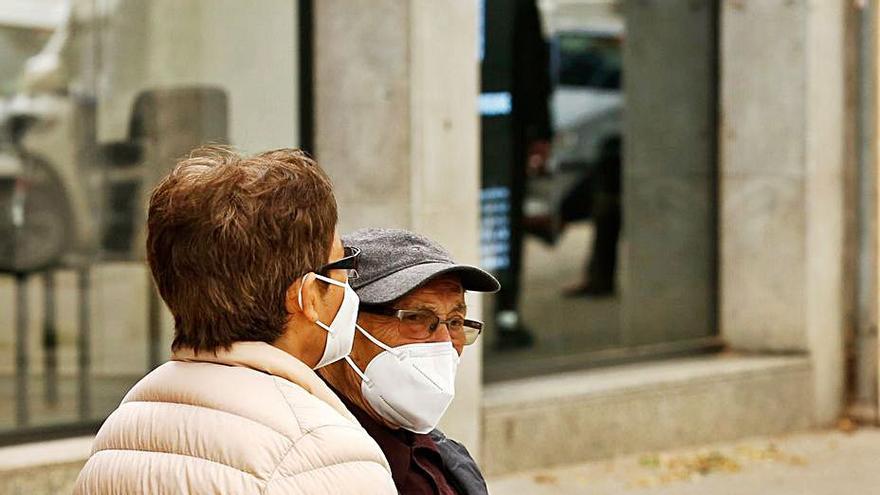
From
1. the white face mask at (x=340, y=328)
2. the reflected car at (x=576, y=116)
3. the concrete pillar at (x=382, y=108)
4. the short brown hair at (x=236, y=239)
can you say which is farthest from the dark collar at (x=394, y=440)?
the reflected car at (x=576, y=116)

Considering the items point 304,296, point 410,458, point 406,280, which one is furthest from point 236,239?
point 410,458

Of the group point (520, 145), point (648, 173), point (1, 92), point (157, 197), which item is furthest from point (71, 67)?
point (157, 197)

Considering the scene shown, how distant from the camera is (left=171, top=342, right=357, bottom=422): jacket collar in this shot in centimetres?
230

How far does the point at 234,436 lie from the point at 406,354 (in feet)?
2.78

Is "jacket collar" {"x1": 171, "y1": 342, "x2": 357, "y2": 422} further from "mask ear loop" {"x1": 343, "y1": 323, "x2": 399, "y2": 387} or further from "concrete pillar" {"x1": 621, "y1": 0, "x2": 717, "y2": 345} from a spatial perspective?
"concrete pillar" {"x1": 621, "y1": 0, "x2": 717, "y2": 345}

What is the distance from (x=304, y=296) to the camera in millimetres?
2334

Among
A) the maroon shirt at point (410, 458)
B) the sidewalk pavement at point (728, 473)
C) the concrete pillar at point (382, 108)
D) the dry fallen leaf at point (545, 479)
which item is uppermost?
the concrete pillar at point (382, 108)

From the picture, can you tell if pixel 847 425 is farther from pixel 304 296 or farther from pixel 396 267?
pixel 304 296

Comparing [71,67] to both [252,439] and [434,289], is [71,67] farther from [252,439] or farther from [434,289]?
[252,439]

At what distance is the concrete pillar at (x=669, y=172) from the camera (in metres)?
A: 8.87

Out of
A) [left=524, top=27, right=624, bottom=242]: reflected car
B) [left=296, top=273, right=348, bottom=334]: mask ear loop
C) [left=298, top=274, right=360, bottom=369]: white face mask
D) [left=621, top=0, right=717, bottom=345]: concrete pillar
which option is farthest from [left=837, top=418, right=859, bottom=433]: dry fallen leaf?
[left=296, top=273, right=348, bottom=334]: mask ear loop

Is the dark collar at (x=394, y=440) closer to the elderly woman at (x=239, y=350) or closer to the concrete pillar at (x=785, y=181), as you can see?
the elderly woman at (x=239, y=350)

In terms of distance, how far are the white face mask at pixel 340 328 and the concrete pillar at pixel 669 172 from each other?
21.1 feet

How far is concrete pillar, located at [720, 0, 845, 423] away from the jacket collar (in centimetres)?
693
